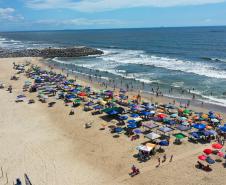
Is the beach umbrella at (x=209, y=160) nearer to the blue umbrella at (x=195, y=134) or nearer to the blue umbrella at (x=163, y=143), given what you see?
the blue umbrella at (x=195, y=134)

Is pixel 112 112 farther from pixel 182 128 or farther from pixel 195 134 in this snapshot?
pixel 195 134

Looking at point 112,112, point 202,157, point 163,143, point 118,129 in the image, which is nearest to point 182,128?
point 163,143

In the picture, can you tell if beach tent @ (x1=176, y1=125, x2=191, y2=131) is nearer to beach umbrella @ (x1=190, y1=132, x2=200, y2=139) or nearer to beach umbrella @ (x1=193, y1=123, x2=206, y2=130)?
beach umbrella @ (x1=193, y1=123, x2=206, y2=130)

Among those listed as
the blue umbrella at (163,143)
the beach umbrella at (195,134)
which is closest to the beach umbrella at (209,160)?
the beach umbrella at (195,134)

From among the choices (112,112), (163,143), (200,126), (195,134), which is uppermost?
(112,112)

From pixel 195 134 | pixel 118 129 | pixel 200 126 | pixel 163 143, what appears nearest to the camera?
pixel 163 143

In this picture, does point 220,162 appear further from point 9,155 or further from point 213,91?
point 213,91

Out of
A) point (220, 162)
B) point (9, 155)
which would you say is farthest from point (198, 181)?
point (9, 155)

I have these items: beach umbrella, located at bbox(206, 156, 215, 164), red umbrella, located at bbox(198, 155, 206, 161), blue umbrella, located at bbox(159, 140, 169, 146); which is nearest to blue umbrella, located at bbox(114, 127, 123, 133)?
blue umbrella, located at bbox(159, 140, 169, 146)
